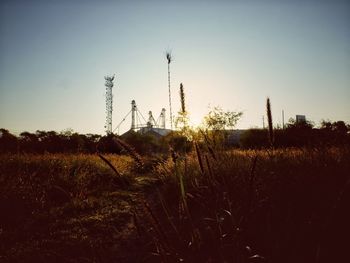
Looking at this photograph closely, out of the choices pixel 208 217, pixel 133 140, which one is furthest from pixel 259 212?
pixel 133 140

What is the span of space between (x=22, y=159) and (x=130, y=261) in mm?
9525

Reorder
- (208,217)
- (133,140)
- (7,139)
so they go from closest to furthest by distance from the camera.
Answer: (208,217) < (7,139) < (133,140)

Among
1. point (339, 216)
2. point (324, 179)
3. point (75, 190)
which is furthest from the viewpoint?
point (75, 190)

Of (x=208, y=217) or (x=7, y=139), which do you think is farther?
(x=7, y=139)

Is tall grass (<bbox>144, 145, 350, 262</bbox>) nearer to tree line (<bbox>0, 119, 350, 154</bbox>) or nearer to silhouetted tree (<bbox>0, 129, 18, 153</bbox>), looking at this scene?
tree line (<bbox>0, 119, 350, 154</bbox>)

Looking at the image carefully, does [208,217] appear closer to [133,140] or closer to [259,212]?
[259,212]

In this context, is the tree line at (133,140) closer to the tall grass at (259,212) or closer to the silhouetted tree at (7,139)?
the silhouetted tree at (7,139)

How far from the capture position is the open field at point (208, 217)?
2.25 metres

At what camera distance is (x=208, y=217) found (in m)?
3.88

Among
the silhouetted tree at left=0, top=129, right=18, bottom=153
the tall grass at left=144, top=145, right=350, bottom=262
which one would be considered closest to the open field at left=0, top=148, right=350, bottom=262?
the tall grass at left=144, top=145, right=350, bottom=262

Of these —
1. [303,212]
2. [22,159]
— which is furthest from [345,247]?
[22,159]

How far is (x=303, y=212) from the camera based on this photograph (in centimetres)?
367

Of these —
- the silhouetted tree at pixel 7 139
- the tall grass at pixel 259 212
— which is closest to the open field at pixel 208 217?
the tall grass at pixel 259 212

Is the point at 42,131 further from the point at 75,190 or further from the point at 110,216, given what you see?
the point at 110,216
